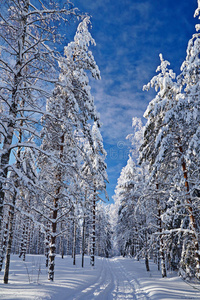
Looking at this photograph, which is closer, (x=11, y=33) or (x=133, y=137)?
(x=11, y=33)

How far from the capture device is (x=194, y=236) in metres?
8.13

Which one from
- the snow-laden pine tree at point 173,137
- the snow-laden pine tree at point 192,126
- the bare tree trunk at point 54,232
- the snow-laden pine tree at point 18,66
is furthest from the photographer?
the bare tree trunk at point 54,232

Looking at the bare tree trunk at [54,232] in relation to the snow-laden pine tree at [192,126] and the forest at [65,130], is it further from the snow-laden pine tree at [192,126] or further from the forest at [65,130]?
the snow-laden pine tree at [192,126]

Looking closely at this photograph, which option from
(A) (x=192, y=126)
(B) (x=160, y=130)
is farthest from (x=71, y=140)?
(A) (x=192, y=126)

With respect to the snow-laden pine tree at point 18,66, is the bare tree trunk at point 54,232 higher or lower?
lower

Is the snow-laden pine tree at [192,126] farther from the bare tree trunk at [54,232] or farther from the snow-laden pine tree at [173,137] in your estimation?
the bare tree trunk at [54,232]

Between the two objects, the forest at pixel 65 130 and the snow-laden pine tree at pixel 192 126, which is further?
the snow-laden pine tree at pixel 192 126

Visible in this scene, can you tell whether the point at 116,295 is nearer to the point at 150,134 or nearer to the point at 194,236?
the point at 194,236

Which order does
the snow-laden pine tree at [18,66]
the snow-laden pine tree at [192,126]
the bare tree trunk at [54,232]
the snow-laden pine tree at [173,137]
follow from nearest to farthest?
the snow-laden pine tree at [18,66]
the snow-laden pine tree at [192,126]
the snow-laden pine tree at [173,137]
the bare tree trunk at [54,232]

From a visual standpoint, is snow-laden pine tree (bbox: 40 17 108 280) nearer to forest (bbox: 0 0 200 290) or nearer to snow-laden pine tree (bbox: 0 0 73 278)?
forest (bbox: 0 0 200 290)

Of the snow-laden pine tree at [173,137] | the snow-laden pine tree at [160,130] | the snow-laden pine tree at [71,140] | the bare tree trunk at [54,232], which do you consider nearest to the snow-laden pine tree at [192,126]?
the snow-laden pine tree at [173,137]

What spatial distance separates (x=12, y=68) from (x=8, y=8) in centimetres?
135

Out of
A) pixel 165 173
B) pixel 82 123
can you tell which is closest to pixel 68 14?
pixel 82 123

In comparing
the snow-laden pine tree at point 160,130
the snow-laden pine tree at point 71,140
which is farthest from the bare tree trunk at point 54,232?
the snow-laden pine tree at point 160,130
